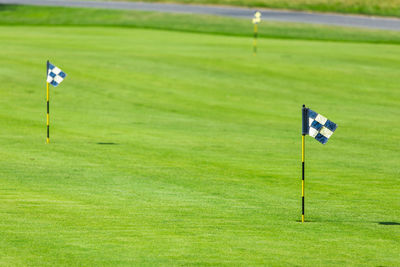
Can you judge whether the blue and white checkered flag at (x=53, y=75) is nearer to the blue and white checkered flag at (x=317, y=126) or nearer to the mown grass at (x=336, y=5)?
the blue and white checkered flag at (x=317, y=126)

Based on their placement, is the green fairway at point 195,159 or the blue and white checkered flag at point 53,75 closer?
the green fairway at point 195,159

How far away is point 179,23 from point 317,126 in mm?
39354

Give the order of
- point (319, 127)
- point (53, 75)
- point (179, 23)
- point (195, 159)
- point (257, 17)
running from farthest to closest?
point (179, 23), point (257, 17), point (53, 75), point (195, 159), point (319, 127)

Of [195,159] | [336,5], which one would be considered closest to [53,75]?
[195,159]

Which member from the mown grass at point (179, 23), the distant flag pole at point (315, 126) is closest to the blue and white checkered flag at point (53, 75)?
the distant flag pole at point (315, 126)

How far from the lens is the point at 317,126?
43.9 ft

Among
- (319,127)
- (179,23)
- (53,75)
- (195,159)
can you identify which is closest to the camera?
(319,127)

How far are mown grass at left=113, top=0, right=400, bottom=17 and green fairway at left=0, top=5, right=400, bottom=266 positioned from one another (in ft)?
71.5

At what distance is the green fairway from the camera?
12109 mm

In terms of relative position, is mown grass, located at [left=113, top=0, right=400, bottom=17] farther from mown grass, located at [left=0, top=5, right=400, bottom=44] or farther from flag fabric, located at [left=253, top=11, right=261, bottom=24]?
flag fabric, located at [left=253, top=11, right=261, bottom=24]

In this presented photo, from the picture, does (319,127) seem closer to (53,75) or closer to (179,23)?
(53,75)

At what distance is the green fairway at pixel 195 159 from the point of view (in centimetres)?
1211

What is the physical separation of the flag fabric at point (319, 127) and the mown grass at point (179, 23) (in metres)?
33.3

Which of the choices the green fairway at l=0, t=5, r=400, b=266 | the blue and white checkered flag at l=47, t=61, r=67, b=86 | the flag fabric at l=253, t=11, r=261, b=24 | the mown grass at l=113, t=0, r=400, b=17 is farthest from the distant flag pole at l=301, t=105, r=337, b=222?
the mown grass at l=113, t=0, r=400, b=17
